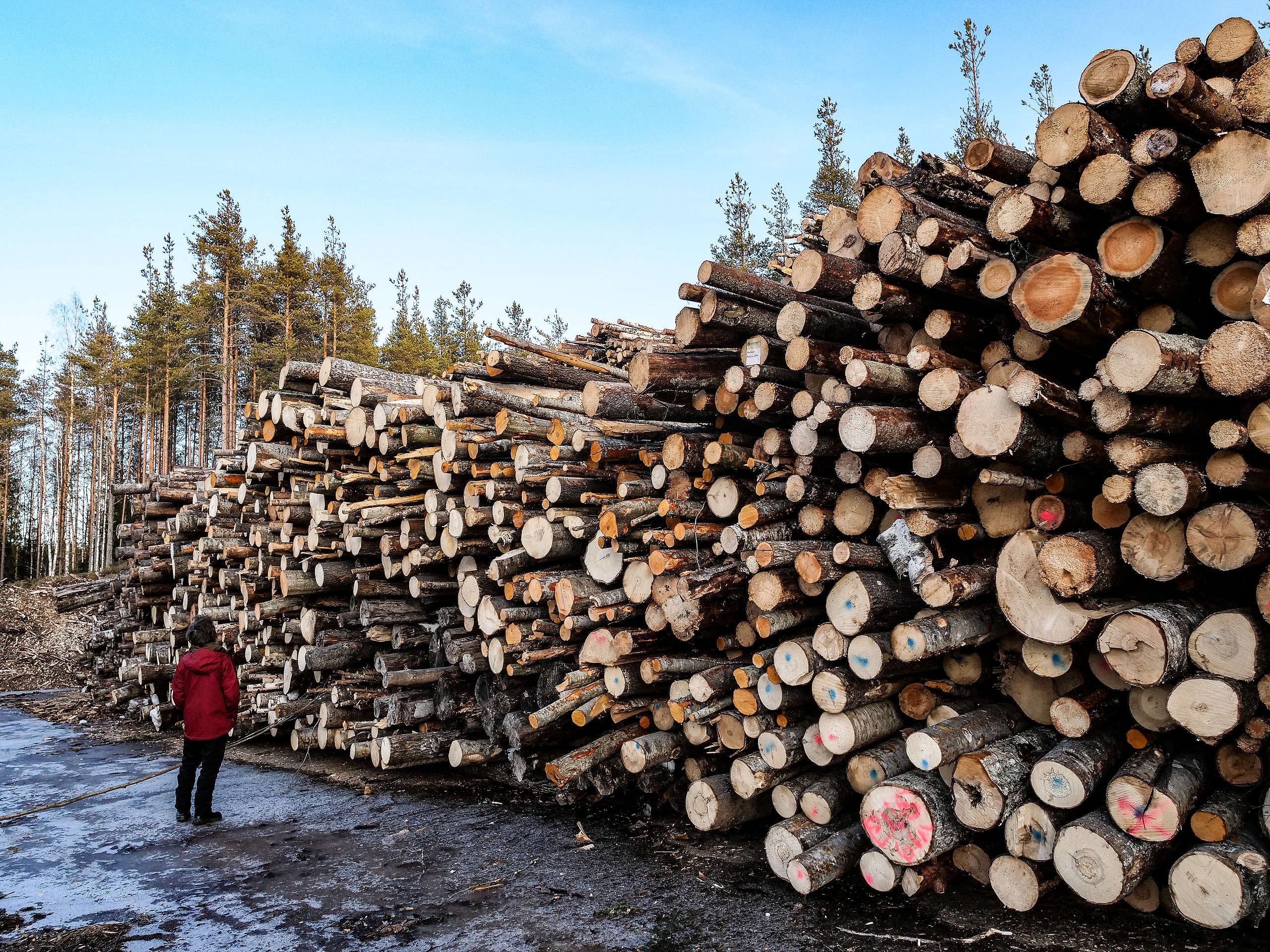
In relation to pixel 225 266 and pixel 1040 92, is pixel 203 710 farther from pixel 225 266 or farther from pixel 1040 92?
pixel 225 266

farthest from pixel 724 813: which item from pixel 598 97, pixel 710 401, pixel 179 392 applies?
pixel 179 392

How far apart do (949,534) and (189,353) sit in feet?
112

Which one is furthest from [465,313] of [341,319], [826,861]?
[826,861]

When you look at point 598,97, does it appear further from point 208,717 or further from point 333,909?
point 333,909

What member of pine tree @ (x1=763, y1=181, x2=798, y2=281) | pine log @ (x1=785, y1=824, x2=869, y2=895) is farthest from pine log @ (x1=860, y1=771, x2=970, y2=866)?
pine tree @ (x1=763, y1=181, x2=798, y2=281)

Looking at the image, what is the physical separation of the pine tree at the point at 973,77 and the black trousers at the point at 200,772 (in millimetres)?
19972

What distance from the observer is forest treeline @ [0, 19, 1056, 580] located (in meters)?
26.3

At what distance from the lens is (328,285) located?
3117 centimetres

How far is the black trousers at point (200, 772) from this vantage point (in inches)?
235

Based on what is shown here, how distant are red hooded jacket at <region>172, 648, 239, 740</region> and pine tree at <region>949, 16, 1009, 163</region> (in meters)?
19.6

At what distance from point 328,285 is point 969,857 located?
3240 cm

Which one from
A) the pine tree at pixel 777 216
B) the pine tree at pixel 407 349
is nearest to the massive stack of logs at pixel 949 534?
the pine tree at pixel 777 216

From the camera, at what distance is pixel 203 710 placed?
248 inches

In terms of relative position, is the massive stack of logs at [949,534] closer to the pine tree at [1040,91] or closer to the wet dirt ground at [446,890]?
the wet dirt ground at [446,890]
